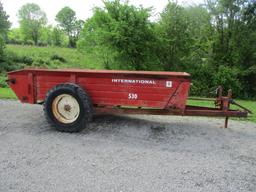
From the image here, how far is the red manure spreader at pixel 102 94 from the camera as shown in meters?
5.05

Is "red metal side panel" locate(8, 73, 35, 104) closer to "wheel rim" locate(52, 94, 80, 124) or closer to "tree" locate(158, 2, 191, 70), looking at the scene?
"wheel rim" locate(52, 94, 80, 124)

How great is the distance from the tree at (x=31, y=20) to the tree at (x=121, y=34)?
38.2 metres

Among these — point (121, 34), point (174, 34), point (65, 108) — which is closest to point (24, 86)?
point (65, 108)

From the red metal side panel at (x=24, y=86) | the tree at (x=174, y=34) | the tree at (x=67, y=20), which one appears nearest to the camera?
the red metal side panel at (x=24, y=86)

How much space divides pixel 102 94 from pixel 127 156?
1.57 m

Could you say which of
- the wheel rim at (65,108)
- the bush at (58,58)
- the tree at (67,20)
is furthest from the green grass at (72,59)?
the tree at (67,20)

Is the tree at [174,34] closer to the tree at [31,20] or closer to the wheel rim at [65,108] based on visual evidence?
the wheel rim at [65,108]

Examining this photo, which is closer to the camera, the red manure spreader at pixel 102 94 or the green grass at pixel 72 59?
the red manure spreader at pixel 102 94

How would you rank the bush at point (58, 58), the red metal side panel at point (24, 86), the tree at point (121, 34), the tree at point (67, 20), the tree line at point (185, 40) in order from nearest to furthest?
the red metal side panel at point (24, 86)
the tree at point (121, 34)
the tree line at point (185, 40)
the bush at point (58, 58)
the tree at point (67, 20)

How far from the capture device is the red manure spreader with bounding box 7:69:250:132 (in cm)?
505

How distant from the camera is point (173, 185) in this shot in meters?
3.27

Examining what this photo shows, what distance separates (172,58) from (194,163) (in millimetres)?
12627

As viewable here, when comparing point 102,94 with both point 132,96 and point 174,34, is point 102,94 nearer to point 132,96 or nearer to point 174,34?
point 132,96

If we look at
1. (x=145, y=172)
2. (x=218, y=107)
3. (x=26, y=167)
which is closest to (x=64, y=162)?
(x=26, y=167)
